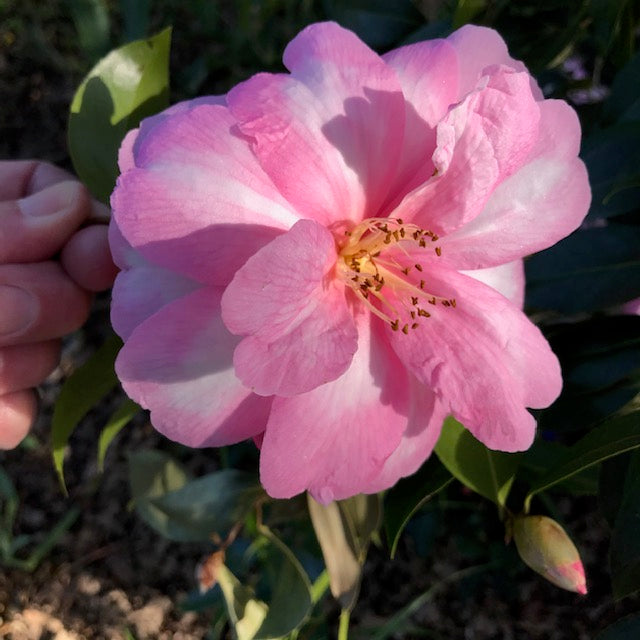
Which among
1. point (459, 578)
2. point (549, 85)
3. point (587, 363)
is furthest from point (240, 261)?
point (459, 578)

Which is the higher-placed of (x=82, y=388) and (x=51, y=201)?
(x=51, y=201)

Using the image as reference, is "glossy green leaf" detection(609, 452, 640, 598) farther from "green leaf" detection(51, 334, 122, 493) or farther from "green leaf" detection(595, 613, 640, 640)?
"green leaf" detection(51, 334, 122, 493)

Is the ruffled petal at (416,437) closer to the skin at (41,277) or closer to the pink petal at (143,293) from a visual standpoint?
the pink petal at (143,293)

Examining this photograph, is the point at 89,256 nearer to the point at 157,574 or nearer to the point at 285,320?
the point at 285,320

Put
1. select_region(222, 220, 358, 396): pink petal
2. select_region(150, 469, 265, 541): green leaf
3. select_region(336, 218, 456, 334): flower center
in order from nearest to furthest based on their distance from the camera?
select_region(222, 220, 358, 396): pink petal
select_region(336, 218, 456, 334): flower center
select_region(150, 469, 265, 541): green leaf

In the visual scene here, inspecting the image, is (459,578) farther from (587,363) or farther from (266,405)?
(266,405)

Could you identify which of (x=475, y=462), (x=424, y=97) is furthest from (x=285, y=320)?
(x=475, y=462)

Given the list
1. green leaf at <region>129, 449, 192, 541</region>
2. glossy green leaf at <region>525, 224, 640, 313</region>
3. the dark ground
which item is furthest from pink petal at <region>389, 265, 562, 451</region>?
the dark ground
